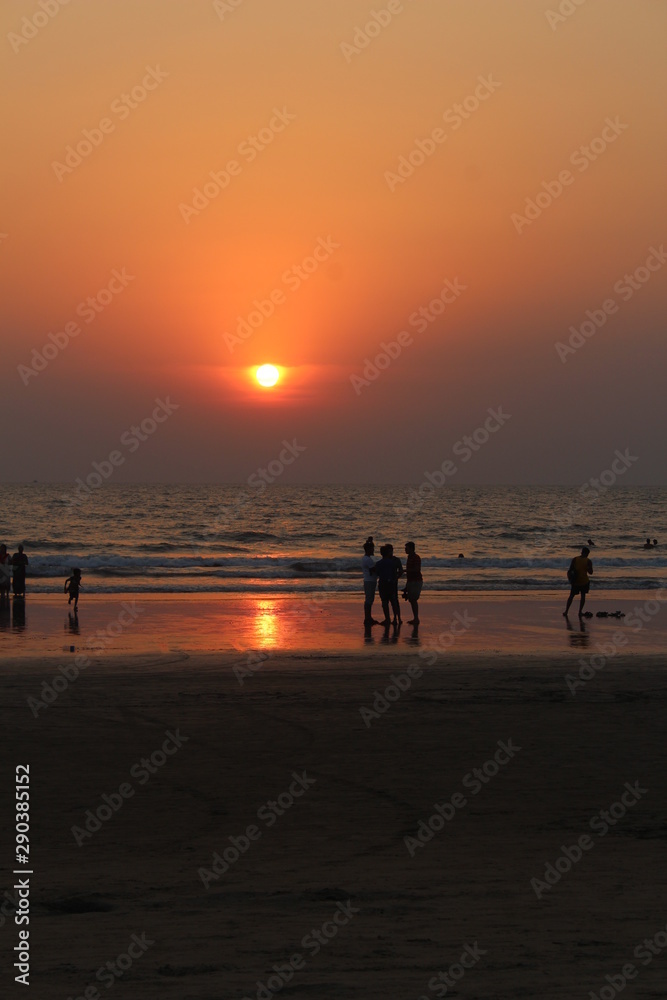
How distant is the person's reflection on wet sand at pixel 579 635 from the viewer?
65.6 ft

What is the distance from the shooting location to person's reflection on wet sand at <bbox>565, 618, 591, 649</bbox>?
1998cm

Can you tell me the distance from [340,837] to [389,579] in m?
14.4

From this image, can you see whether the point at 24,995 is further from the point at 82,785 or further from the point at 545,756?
the point at 545,756

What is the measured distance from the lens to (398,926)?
5.99m

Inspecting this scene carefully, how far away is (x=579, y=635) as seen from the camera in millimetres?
21656

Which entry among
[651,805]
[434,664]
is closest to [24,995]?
[651,805]

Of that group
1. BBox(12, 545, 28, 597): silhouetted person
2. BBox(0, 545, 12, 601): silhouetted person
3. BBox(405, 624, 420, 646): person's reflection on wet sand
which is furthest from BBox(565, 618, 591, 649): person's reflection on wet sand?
BBox(12, 545, 28, 597): silhouetted person

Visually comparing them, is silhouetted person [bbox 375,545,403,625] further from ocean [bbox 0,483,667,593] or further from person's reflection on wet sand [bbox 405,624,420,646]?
ocean [bbox 0,483,667,593]

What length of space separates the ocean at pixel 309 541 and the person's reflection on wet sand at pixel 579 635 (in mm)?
12051

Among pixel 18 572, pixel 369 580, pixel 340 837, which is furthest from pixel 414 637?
pixel 18 572

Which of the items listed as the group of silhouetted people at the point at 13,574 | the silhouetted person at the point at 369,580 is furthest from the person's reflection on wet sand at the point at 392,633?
the group of silhouetted people at the point at 13,574

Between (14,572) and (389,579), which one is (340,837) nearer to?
(389,579)

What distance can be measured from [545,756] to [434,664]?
6350 mm

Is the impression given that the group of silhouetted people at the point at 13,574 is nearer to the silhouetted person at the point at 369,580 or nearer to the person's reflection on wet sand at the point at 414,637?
the silhouetted person at the point at 369,580
